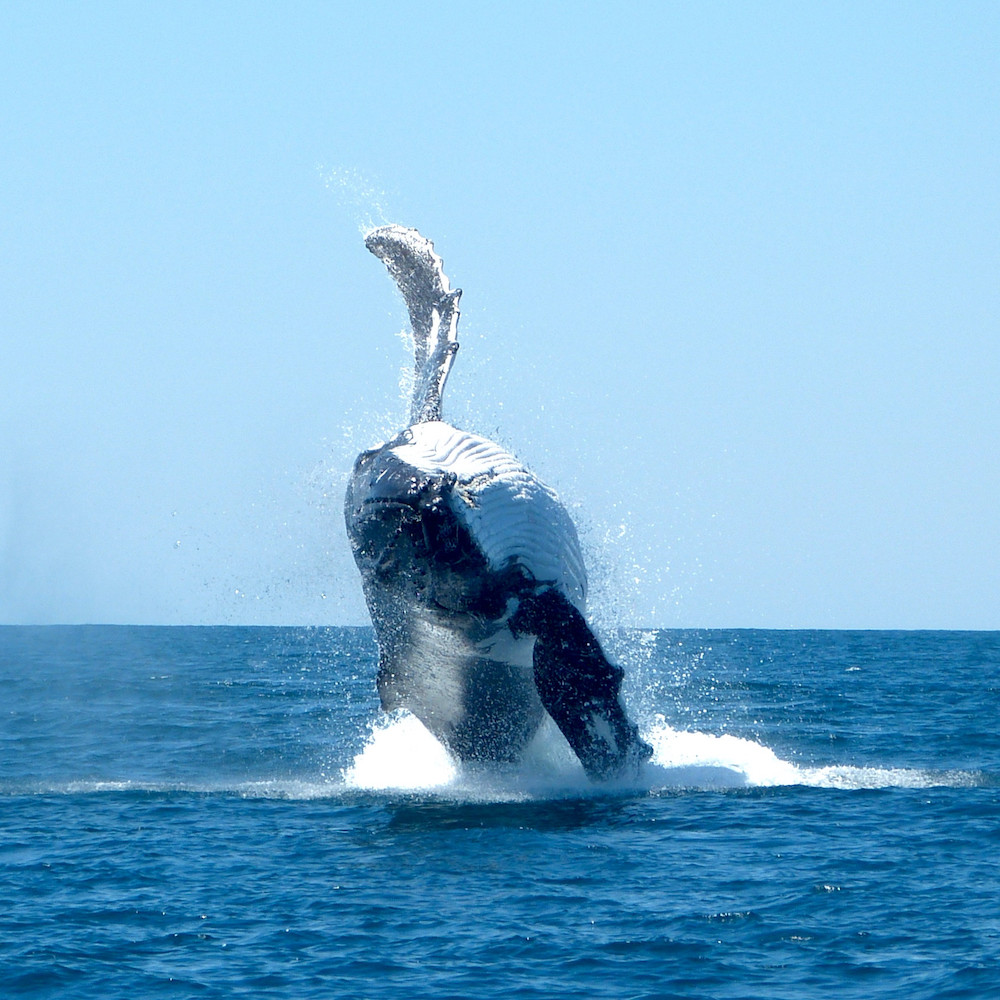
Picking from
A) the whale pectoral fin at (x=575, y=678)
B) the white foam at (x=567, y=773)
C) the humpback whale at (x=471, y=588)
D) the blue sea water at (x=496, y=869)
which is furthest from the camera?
the white foam at (x=567, y=773)

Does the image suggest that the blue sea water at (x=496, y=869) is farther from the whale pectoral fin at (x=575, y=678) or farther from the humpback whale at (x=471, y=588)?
the humpback whale at (x=471, y=588)

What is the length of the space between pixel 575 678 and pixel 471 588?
62.0 inches

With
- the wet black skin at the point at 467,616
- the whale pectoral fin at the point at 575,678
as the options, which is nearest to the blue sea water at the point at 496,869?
the whale pectoral fin at the point at 575,678

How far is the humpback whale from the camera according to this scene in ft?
45.5

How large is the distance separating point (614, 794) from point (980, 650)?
208ft

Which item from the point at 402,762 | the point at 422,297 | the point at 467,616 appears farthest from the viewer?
the point at 402,762

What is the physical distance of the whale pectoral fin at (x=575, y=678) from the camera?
14609 mm

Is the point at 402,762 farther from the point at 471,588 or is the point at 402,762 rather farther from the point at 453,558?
the point at 453,558

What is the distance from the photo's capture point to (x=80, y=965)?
1059 centimetres

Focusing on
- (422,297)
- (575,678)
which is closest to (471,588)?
(575,678)

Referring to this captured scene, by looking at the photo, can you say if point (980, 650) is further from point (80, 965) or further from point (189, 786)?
point (80, 965)

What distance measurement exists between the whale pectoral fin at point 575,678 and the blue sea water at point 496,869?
0.71m

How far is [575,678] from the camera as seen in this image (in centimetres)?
1498

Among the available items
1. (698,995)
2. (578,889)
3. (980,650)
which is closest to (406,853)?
(578,889)
